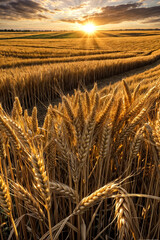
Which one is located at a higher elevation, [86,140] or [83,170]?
[86,140]

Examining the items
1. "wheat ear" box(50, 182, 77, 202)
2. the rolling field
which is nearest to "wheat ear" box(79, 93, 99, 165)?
the rolling field

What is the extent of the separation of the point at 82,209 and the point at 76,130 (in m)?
0.35

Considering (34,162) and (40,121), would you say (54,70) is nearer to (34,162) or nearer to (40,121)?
(40,121)

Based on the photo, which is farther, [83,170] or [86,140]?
[83,170]

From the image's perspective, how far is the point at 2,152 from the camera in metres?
0.81

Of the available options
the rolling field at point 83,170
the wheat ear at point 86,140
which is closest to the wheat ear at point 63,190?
the rolling field at point 83,170

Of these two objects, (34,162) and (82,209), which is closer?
(34,162)

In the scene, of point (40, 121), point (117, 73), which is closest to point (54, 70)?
point (40, 121)

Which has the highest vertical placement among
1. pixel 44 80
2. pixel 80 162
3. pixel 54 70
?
pixel 54 70

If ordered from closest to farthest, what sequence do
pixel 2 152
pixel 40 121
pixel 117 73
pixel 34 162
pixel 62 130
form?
pixel 34 162, pixel 2 152, pixel 62 130, pixel 40 121, pixel 117 73

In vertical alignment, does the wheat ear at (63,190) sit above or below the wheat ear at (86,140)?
below

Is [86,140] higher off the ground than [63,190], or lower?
higher

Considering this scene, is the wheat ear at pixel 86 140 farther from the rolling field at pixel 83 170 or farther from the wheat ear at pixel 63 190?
the wheat ear at pixel 63 190

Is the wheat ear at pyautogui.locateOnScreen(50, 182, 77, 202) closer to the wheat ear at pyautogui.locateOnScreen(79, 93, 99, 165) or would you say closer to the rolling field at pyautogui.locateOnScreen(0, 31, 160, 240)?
the rolling field at pyautogui.locateOnScreen(0, 31, 160, 240)
